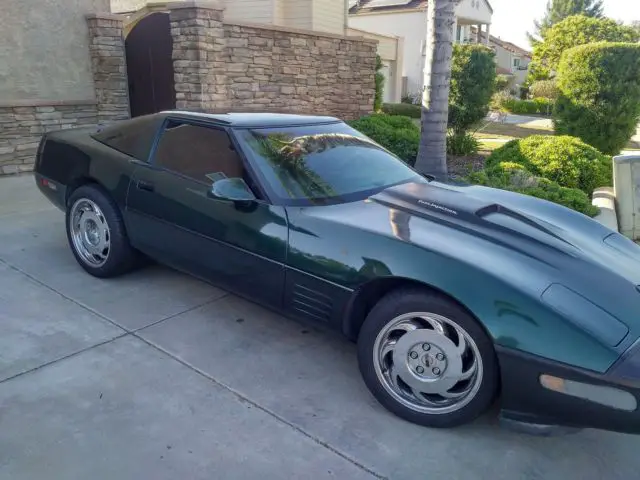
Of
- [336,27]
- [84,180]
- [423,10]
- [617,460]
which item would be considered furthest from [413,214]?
[423,10]

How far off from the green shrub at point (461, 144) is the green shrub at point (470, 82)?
9.5 inches

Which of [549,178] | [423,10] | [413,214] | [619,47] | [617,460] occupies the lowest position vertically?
[617,460]

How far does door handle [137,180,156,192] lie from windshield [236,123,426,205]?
29.4 inches

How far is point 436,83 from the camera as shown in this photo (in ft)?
23.5

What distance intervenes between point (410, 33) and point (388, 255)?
2790cm

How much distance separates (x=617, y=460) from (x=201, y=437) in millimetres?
1881

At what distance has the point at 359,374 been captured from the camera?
3049 millimetres

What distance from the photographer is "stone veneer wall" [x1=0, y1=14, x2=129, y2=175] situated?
308 inches

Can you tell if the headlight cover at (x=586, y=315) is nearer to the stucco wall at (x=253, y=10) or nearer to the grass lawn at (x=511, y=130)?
the grass lawn at (x=511, y=130)

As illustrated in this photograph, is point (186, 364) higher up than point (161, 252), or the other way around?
point (161, 252)

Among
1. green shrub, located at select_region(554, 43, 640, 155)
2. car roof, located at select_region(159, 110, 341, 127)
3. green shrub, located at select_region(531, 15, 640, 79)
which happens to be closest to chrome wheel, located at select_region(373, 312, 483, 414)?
car roof, located at select_region(159, 110, 341, 127)

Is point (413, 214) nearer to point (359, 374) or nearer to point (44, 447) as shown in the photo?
point (359, 374)

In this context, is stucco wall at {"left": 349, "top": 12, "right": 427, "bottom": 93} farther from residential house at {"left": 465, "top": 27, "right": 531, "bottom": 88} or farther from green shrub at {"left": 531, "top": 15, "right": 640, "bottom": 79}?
residential house at {"left": 465, "top": 27, "right": 531, "bottom": 88}

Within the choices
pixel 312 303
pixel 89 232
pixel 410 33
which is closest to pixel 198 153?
pixel 89 232
